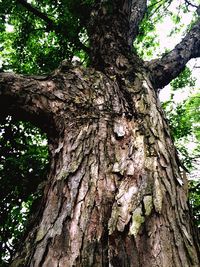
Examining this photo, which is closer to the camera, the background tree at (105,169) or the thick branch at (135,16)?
the background tree at (105,169)

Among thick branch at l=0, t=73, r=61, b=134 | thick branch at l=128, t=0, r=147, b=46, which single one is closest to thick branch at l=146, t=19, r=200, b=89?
thick branch at l=128, t=0, r=147, b=46

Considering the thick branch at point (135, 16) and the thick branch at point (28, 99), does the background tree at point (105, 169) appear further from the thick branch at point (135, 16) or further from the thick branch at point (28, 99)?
the thick branch at point (135, 16)

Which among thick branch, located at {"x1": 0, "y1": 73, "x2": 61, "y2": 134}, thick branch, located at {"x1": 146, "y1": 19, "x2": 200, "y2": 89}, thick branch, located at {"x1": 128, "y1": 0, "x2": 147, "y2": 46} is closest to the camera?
thick branch, located at {"x1": 0, "y1": 73, "x2": 61, "y2": 134}

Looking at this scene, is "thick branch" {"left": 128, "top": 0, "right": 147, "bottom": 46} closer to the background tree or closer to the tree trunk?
the background tree

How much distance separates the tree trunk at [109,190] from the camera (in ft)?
4.14

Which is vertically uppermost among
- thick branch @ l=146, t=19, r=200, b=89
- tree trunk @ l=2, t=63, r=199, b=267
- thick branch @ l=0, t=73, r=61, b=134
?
thick branch @ l=146, t=19, r=200, b=89

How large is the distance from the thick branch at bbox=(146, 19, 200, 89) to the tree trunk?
1109mm

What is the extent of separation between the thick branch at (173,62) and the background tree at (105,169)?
0.16 feet

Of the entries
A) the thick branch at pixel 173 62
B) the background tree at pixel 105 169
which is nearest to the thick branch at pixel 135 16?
the thick branch at pixel 173 62

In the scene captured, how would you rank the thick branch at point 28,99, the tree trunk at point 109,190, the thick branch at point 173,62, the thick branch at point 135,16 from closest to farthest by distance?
the tree trunk at point 109,190
the thick branch at point 28,99
the thick branch at point 173,62
the thick branch at point 135,16

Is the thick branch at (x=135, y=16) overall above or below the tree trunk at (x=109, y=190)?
above

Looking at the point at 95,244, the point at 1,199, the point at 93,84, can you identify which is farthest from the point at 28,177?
the point at 95,244

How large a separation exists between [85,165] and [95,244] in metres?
0.59

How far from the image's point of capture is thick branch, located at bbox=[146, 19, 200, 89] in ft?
11.6
